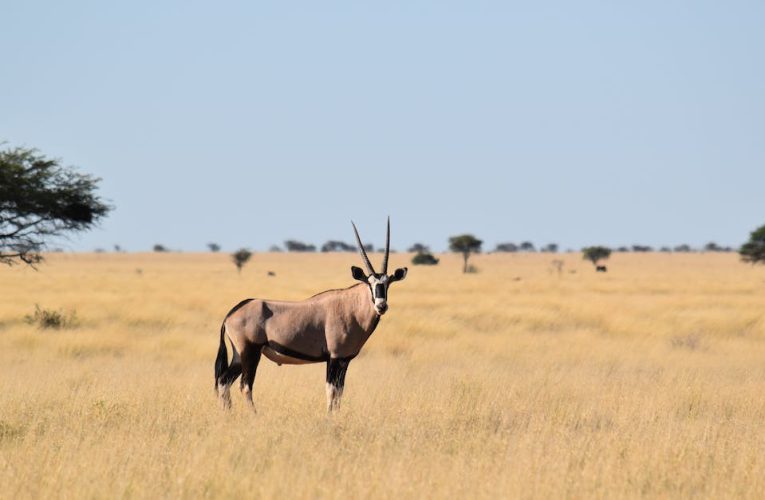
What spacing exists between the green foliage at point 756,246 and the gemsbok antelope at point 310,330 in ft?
191

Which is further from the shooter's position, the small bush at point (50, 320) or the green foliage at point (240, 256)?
the green foliage at point (240, 256)

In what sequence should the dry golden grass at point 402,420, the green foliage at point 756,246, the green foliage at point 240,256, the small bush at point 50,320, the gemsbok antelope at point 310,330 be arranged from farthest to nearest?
the green foliage at point 240,256 → the green foliage at point 756,246 → the small bush at point 50,320 → the gemsbok antelope at point 310,330 → the dry golden grass at point 402,420

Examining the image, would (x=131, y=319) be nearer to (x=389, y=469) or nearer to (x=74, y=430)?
(x=74, y=430)

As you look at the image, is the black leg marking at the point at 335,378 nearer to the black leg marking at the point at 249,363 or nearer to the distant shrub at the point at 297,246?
the black leg marking at the point at 249,363

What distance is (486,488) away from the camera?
6.43 m

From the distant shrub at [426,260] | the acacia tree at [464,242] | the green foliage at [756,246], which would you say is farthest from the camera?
the distant shrub at [426,260]

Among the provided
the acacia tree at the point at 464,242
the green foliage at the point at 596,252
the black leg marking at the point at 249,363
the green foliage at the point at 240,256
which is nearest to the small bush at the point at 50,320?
the black leg marking at the point at 249,363

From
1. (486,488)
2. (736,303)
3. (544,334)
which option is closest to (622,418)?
(486,488)

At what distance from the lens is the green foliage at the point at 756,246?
61.6m

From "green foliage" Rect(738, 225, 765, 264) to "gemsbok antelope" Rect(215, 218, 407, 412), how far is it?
191 ft

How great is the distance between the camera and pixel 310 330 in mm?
9047

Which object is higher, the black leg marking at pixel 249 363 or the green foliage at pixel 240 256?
the green foliage at pixel 240 256

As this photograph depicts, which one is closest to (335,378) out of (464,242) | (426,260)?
(464,242)

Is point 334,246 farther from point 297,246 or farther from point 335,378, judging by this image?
point 335,378
